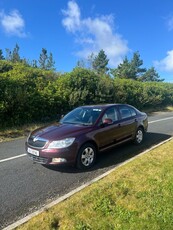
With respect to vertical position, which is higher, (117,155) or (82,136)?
(82,136)

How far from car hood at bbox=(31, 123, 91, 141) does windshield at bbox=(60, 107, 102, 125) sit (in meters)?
0.34

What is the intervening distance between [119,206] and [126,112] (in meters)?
4.37

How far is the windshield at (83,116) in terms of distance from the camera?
6546mm

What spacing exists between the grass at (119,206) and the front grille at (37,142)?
1628mm

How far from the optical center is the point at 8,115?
11.7 meters

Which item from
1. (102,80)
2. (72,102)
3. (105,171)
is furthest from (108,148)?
(102,80)

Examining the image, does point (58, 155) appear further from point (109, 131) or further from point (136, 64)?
point (136, 64)

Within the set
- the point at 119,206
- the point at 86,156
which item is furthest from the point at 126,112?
the point at 119,206

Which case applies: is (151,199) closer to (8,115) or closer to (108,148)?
(108,148)

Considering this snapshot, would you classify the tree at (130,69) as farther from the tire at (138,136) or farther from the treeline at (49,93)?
the tire at (138,136)

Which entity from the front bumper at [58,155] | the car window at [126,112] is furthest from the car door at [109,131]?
the front bumper at [58,155]

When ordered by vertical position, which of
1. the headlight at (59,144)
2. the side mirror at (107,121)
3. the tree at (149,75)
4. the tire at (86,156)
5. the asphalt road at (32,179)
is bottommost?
the asphalt road at (32,179)

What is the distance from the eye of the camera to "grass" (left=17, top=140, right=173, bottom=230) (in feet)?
11.2

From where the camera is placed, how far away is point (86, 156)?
5965 millimetres
